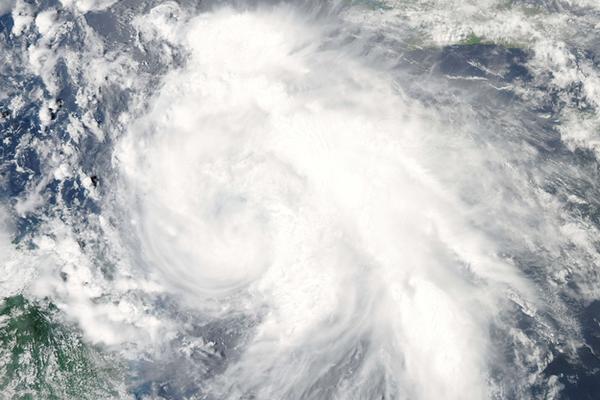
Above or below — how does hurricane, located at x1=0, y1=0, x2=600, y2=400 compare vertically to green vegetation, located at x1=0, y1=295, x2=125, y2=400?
above

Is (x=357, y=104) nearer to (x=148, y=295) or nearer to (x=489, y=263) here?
(x=489, y=263)

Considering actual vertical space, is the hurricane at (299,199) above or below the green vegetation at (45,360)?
above

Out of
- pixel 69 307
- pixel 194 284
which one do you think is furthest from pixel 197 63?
pixel 69 307

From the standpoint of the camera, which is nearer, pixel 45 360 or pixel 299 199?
pixel 45 360
